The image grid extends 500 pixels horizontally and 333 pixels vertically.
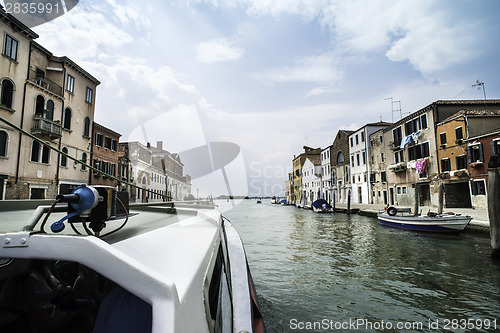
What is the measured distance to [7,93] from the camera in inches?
543

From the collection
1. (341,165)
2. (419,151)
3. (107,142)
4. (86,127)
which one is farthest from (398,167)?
(86,127)

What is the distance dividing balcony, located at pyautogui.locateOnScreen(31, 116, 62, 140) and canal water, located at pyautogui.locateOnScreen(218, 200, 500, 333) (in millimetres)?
13760

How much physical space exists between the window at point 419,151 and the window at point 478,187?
4.93m

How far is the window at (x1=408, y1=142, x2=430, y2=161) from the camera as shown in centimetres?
2233

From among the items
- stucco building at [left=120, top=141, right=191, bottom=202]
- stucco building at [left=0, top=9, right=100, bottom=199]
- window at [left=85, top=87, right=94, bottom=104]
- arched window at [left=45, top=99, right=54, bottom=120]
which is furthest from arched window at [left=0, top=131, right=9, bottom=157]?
stucco building at [left=120, top=141, right=191, bottom=202]

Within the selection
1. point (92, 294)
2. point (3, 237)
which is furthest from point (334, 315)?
point (3, 237)

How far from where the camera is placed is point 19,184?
544 inches

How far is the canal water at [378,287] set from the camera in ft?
14.2

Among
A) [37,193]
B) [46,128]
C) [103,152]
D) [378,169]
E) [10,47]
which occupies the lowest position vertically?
[37,193]

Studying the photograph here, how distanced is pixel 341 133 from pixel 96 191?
1535 inches

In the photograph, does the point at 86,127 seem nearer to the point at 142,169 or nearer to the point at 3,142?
the point at 3,142

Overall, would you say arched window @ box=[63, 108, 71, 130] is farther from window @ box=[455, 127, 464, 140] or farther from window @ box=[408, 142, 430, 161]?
window @ box=[408, 142, 430, 161]

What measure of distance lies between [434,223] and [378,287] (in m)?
9.24

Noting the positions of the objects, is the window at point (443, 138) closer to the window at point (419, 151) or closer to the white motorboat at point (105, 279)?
the window at point (419, 151)
